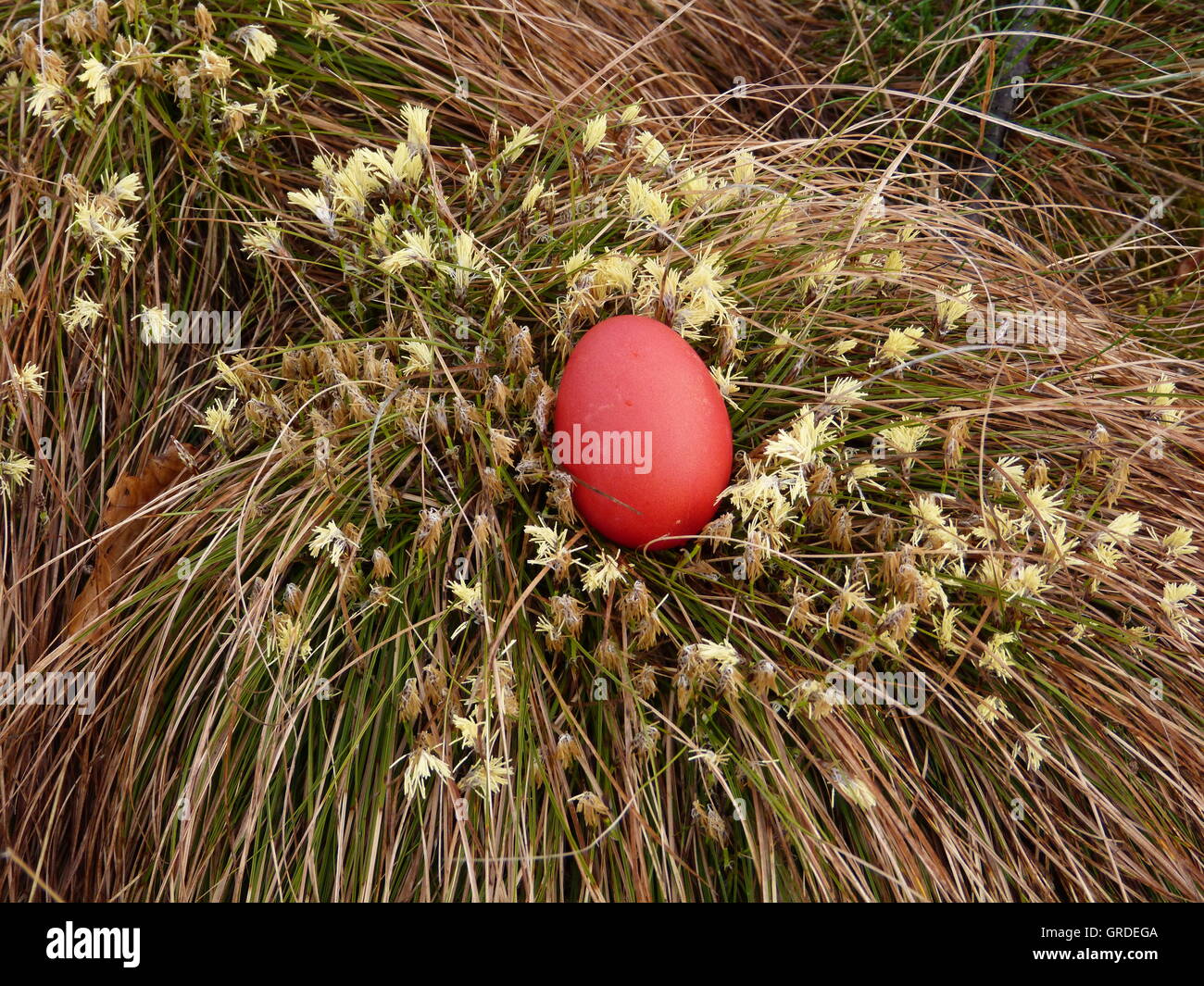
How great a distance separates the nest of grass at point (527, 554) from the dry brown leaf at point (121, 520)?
16 millimetres

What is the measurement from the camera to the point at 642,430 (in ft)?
4.96

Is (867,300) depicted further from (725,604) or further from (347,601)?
(347,601)

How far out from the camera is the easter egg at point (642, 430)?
4.97 feet

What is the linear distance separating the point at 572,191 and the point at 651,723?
1.01 m

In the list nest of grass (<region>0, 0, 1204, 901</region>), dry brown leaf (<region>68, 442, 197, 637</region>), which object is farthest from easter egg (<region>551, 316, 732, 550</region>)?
dry brown leaf (<region>68, 442, 197, 637</region>)

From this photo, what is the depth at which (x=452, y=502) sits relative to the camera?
1.74 metres

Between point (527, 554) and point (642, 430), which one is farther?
point (527, 554)

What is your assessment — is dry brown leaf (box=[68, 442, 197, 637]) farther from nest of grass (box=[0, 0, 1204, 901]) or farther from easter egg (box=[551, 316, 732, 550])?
easter egg (box=[551, 316, 732, 550])

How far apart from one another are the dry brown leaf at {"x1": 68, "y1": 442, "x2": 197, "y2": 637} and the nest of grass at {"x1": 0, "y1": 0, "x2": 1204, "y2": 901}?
2cm

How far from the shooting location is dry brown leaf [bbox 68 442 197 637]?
1786mm

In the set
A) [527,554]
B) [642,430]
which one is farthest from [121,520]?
[642,430]

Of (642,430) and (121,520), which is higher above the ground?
(642,430)

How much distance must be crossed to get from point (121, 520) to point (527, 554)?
0.78 m

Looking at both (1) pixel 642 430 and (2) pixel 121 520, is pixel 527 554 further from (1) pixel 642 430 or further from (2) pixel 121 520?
(2) pixel 121 520
